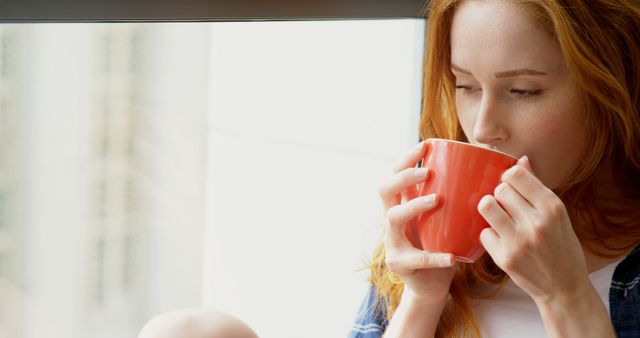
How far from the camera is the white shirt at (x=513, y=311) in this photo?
3.58ft

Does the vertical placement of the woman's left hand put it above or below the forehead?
below

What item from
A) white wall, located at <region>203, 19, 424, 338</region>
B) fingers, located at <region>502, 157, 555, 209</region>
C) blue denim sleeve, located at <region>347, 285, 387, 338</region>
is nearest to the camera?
fingers, located at <region>502, 157, 555, 209</region>

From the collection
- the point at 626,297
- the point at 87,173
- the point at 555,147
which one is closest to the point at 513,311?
the point at 626,297

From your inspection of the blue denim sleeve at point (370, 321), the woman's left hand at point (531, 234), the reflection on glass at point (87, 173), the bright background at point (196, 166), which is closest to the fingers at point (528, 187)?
the woman's left hand at point (531, 234)

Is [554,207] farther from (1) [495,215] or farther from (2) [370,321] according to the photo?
(2) [370,321]

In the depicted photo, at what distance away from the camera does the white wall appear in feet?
6.11

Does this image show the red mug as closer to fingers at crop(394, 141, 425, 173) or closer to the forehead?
fingers at crop(394, 141, 425, 173)

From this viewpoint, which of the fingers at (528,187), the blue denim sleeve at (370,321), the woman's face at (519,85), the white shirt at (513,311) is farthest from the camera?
the blue denim sleeve at (370,321)

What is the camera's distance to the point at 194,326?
1040 mm

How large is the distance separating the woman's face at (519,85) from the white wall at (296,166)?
766 mm

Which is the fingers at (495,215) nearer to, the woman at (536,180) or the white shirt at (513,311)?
the woman at (536,180)

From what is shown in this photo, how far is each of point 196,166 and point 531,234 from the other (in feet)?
A: 3.65

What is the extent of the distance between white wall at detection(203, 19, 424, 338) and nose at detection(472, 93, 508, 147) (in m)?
0.78

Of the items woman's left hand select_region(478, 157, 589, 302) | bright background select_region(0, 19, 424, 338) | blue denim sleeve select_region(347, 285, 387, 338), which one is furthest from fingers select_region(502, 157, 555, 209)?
bright background select_region(0, 19, 424, 338)
